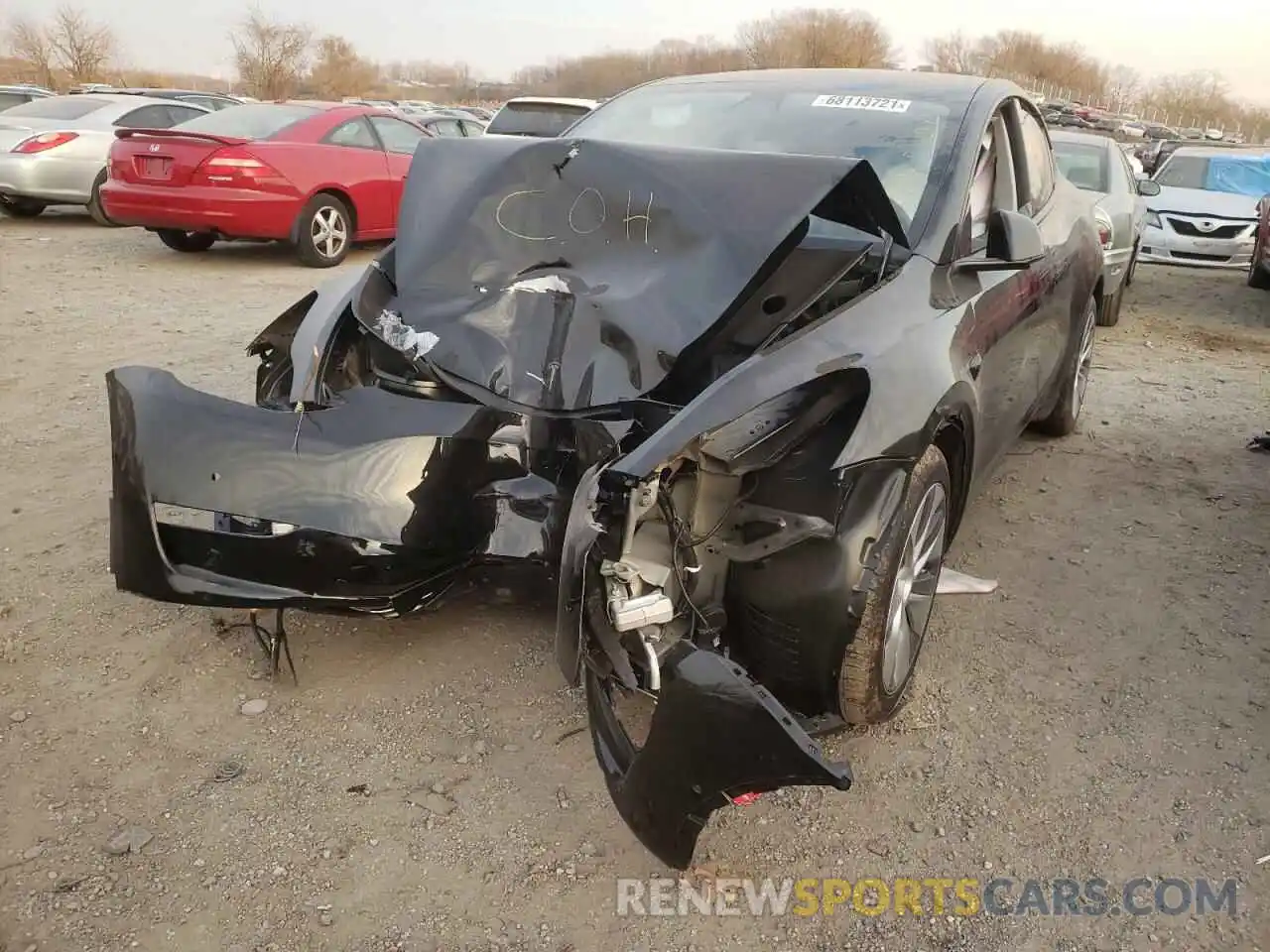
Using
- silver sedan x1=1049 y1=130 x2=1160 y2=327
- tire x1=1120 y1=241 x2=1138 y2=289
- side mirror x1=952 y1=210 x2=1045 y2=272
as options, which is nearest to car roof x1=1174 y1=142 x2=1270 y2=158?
tire x1=1120 y1=241 x2=1138 y2=289

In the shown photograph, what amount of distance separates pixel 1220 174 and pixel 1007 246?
35.8 feet

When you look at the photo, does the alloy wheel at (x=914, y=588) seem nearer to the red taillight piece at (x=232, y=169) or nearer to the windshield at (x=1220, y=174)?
the red taillight piece at (x=232, y=169)

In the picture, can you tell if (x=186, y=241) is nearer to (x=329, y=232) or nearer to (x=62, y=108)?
(x=329, y=232)

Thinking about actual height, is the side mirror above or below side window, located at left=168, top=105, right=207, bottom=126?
below

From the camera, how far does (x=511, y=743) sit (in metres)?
Result: 2.54

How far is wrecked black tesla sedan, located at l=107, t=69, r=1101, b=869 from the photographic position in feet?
6.71

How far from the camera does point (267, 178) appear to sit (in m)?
8.57

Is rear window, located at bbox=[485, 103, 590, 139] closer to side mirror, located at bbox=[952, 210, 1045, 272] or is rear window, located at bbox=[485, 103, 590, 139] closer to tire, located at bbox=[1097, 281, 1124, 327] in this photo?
tire, located at bbox=[1097, 281, 1124, 327]

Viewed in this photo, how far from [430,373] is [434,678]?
0.88 m

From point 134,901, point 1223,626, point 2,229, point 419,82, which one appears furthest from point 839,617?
point 419,82

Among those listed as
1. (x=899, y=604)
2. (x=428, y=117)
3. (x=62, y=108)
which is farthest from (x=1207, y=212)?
(x=62, y=108)

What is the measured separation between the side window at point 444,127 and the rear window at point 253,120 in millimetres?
1883

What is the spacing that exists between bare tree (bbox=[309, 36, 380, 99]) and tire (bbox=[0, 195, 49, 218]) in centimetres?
6073

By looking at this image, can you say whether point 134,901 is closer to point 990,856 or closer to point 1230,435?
point 990,856
